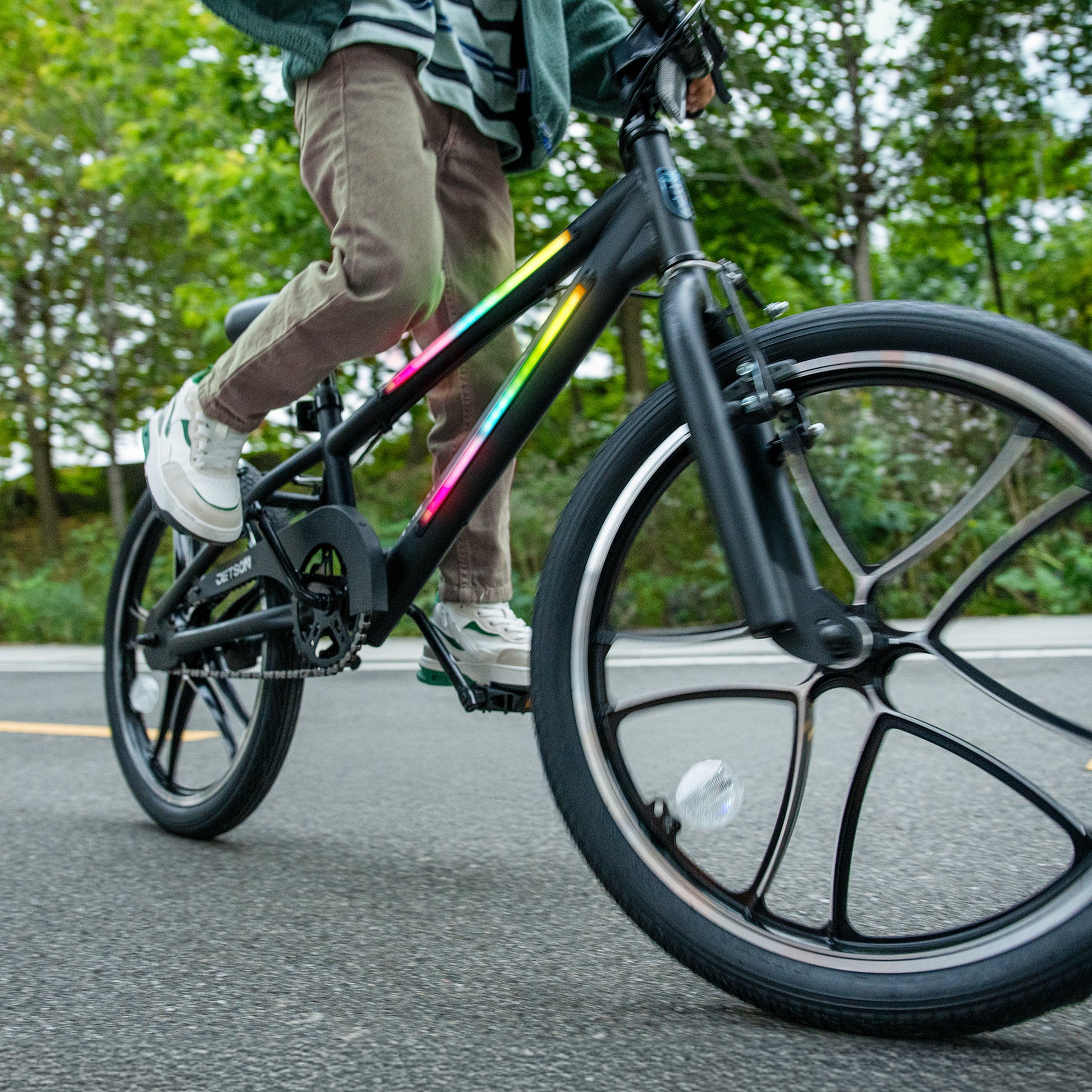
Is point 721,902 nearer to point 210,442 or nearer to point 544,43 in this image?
point 210,442

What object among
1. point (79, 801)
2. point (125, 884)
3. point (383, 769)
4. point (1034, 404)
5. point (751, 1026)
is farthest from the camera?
point (383, 769)

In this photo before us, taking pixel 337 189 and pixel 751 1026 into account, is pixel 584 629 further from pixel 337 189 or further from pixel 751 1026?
pixel 337 189

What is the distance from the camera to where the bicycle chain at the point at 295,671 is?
2.02 m

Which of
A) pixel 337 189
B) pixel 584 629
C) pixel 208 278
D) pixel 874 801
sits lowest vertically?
pixel 874 801

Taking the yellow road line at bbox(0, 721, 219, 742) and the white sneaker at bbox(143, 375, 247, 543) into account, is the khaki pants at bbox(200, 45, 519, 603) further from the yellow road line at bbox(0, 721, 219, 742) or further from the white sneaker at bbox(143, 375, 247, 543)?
the yellow road line at bbox(0, 721, 219, 742)

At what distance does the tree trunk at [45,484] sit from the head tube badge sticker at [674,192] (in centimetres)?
1936

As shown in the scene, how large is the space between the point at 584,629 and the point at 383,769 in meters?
1.93

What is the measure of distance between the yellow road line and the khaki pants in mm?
2167

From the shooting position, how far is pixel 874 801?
98.4 inches

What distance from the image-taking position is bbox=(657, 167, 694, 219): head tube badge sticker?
161 centimetres

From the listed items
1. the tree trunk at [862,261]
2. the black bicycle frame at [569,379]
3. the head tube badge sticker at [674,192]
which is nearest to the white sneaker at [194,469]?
the black bicycle frame at [569,379]

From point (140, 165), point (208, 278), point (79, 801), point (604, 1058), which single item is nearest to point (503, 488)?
point (604, 1058)

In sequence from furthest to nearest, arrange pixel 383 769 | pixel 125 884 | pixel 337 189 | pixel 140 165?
pixel 140 165, pixel 383 769, pixel 125 884, pixel 337 189

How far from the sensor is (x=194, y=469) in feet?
7.25
